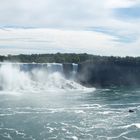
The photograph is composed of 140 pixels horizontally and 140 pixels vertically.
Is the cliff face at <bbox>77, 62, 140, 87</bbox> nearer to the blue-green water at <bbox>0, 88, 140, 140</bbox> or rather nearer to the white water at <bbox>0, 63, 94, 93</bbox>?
the white water at <bbox>0, 63, 94, 93</bbox>

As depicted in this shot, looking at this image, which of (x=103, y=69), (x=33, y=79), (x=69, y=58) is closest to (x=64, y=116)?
(x=33, y=79)

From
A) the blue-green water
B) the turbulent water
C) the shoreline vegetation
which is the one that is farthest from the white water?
the blue-green water

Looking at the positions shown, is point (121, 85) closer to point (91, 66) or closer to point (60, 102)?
point (91, 66)

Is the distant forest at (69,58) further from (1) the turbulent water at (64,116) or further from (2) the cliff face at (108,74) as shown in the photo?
(1) the turbulent water at (64,116)

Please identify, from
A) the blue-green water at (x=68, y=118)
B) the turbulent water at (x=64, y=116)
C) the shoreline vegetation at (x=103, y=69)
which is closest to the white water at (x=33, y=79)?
the turbulent water at (x=64, y=116)

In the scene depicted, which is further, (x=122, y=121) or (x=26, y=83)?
(x=26, y=83)

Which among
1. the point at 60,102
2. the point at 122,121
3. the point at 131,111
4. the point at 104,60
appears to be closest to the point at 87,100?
the point at 60,102
